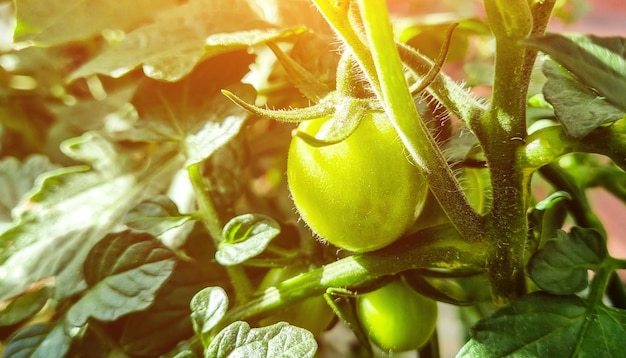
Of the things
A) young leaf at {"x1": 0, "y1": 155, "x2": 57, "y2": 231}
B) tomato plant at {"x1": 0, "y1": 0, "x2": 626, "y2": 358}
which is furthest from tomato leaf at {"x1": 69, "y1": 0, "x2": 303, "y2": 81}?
young leaf at {"x1": 0, "y1": 155, "x2": 57, "y2": 231}

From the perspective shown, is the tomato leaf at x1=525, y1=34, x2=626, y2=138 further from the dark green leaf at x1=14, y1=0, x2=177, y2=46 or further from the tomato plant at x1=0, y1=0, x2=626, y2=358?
the dark green leaf at x1=14, y1=0, x2=177, y2=46

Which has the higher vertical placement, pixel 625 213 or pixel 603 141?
pixel 603 141

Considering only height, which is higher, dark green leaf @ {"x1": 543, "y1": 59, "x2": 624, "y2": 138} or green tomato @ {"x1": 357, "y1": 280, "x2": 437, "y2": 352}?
dark green leaf @ {"x1": 543, "y1": 59, "x2": 624, "y2": 138}

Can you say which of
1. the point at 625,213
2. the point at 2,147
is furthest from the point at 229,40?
the point at 625,213

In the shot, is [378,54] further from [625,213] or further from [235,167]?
[625,213]

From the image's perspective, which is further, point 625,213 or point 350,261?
point 625,213

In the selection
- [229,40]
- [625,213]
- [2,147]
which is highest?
[229,40]

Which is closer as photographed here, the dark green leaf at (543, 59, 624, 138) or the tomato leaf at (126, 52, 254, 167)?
the dark green leaf at (543, 59, 624, 138)

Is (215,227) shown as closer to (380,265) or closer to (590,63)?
(380,265)
